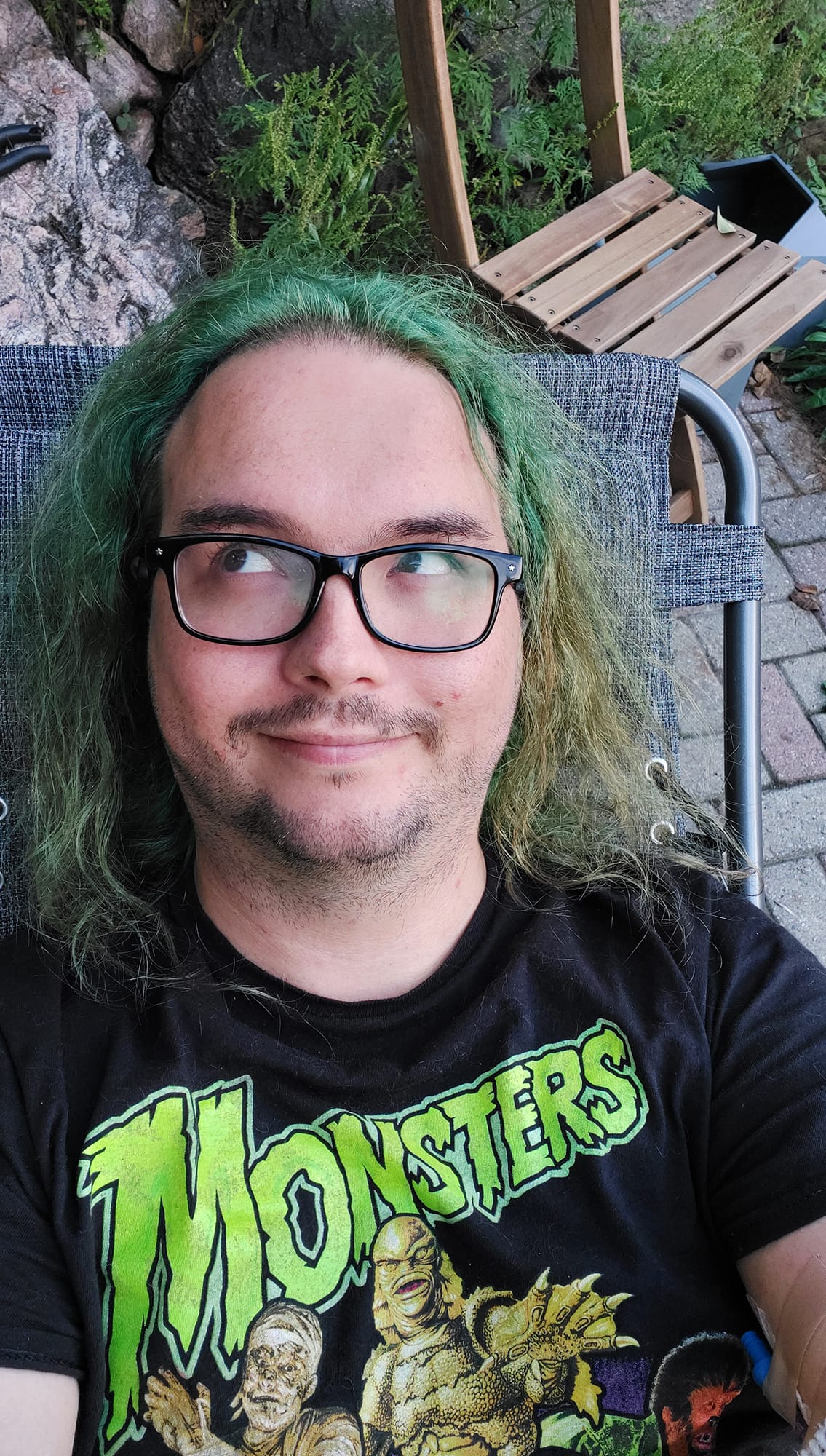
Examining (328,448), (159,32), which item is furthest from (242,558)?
(159,32)

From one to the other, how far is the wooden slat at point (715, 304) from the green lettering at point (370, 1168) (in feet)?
7.58

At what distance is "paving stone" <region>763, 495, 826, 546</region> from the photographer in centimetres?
393

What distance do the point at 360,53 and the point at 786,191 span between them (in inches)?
68.9

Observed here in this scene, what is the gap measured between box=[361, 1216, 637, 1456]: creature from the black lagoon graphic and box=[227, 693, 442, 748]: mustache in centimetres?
67

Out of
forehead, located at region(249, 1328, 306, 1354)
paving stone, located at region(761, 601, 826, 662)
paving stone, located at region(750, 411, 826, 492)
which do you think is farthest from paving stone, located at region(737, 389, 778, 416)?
forehead, located at region(249, 1328, 306, 1354)

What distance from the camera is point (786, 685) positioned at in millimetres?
3553

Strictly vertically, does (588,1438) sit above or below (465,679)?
below

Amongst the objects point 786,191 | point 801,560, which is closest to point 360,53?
point 786,191

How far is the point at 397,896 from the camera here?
4.91ft

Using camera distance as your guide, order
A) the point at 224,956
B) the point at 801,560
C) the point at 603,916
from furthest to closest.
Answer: the point at 801,560, the point at 603,916, the point at 224,956

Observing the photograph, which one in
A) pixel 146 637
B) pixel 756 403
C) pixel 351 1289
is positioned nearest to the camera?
pixel 351 1289

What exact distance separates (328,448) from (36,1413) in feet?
4.16

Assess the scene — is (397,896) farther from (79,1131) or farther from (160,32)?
(160,32)

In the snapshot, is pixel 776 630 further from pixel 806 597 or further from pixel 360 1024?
pixel 360 1024
